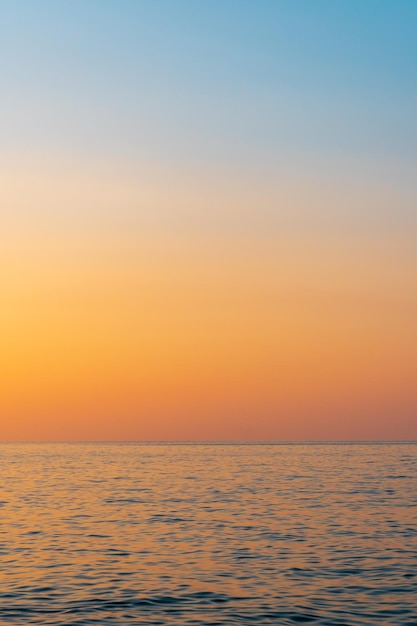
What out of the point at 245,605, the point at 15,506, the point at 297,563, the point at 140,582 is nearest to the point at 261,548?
the point at 297,563

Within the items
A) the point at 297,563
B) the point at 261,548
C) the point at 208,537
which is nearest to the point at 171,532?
the point at 208,537

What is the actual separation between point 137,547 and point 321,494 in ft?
91.7

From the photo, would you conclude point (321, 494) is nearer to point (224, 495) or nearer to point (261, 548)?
point (224, 495)

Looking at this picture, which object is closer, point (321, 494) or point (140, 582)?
point (140, 582)

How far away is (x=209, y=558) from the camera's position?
32125mm

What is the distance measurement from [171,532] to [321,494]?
920 inches

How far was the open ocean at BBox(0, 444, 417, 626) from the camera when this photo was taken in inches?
926

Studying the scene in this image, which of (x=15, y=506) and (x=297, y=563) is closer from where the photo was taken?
(x=297, y=563)

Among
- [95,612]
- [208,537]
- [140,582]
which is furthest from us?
[208,537]

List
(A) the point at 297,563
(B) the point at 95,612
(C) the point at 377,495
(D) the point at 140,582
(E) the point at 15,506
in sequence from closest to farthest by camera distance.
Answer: (B) the point at 95,612 → (D) the point at 140,582 → (A) the point at 297,563 → (E) the point at 15,506 → (C) the point at 377,495

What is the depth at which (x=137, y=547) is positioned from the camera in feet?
116

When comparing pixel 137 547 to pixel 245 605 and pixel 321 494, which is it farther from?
pixel 321 494

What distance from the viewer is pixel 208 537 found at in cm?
3778

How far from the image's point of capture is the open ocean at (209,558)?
23516 millimetres
